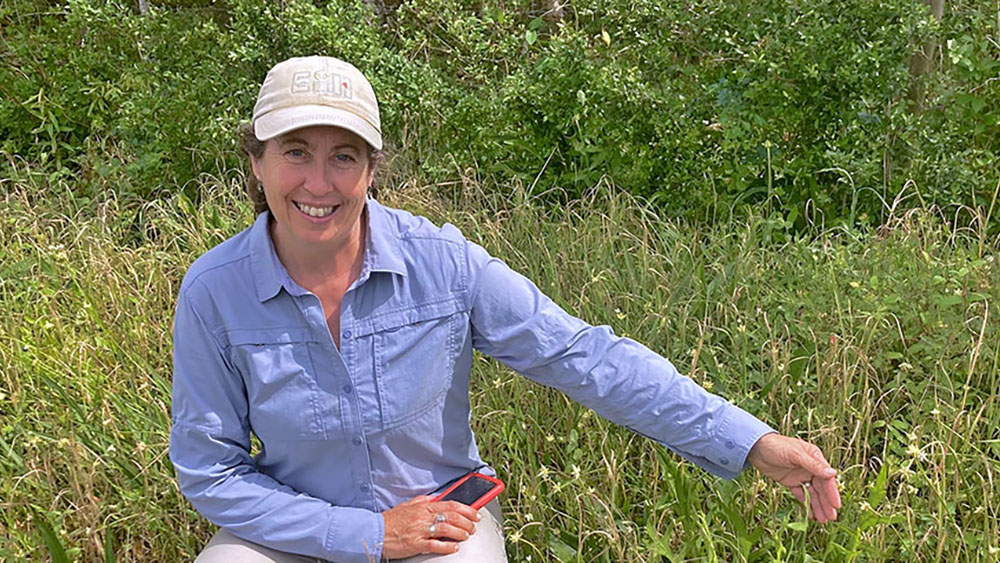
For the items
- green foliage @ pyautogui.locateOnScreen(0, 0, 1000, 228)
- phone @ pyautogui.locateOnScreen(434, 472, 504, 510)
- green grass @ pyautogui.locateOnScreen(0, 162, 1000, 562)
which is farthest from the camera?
green foliage @ pyautogui.locateOnScreen(0, 0, 1000, 228)

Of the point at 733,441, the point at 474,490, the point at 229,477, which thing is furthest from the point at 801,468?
the point at 229,477

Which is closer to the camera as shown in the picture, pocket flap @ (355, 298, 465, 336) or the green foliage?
pocket flap @ (355, 298, 465, 336)

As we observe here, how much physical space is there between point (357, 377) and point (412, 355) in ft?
0.40

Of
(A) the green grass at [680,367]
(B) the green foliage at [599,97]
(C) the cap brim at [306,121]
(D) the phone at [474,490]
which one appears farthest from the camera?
(B) the green foliage at [599,97]

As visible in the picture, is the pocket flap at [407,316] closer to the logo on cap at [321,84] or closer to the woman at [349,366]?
the woman at [349,366]

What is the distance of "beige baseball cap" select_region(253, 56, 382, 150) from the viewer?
1.94 m

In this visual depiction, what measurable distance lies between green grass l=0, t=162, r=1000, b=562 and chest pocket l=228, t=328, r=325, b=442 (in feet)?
2.14

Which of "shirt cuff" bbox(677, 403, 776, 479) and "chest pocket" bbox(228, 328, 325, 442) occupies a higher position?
"chest pocket" bbox(228, 328, 325, 442)

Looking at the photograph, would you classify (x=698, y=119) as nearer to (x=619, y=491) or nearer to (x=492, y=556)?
(x=619, y=491)

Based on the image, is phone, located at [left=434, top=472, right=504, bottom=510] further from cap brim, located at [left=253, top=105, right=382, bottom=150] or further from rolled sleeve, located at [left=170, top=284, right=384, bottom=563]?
cap brim, located at [left=253, top=105, right=382, bottom=150]

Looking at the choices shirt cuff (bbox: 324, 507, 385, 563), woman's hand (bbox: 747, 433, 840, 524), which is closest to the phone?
shirt cuff (bbox: 324, 507, 385, 563)

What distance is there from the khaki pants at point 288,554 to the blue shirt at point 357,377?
30mm

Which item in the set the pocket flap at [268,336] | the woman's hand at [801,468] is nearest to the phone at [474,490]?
Answer: the pocket flap at [268,336]

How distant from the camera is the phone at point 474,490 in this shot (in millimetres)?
2250
